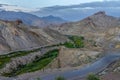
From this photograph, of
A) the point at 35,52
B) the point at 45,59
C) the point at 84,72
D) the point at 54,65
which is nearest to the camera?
the point at 84,72

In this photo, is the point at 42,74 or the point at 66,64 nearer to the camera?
the point at 42,74

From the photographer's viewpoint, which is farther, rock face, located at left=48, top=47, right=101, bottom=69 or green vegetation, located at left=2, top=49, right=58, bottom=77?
rock face, located at left=48, top=47, right=101, bottom=69

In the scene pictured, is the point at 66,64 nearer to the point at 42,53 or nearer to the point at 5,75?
the point at 5,75

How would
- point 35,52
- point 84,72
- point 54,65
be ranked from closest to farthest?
point 84,72 → point 54,65 → point 35,52

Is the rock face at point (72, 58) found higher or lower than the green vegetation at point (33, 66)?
higher

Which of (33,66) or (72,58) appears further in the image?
(72,58)

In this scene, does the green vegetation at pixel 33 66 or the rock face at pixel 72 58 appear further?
the rock face at pixel 72 58

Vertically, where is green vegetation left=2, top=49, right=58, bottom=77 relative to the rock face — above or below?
Answer: below

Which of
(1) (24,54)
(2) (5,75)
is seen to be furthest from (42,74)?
(1) (24,54)

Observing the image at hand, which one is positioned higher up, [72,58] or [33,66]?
[72,58]
